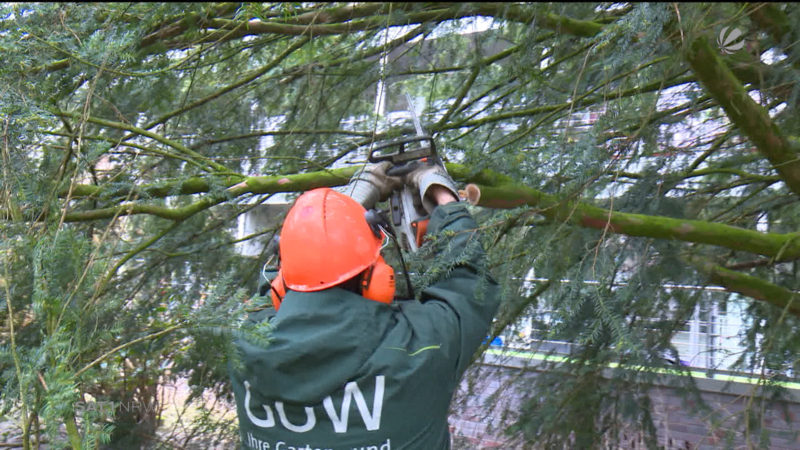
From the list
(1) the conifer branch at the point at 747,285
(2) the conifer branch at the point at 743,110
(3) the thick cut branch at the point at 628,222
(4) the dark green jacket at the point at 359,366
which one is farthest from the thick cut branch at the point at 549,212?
(4) the dark green jacket at the point at 359,366

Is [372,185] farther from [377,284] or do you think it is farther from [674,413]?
[674,413]

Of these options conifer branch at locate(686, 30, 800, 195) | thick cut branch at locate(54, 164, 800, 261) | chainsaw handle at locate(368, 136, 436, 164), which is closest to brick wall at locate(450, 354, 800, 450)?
thick cut branch at locate(54, 164, 800, 261)

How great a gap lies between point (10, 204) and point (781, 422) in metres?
3.18

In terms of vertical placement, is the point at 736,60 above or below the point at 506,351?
above

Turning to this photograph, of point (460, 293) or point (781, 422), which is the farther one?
point (781, 422)

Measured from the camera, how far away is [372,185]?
221 centimetres

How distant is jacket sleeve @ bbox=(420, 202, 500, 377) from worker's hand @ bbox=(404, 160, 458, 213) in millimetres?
100

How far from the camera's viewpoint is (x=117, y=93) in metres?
2.76

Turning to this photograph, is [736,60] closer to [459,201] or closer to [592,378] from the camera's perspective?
[459,201]

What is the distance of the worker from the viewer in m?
1.68

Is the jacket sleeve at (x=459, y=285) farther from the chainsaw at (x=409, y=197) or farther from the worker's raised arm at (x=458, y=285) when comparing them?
the chainsaw at (x=409, y=197)

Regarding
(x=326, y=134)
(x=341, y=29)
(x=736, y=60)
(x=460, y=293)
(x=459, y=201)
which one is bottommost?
(x=460, y=293)

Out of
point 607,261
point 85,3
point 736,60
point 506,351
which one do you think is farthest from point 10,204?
point 506,351

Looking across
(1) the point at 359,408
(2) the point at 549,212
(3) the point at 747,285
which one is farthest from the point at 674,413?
(1) the point at 359,408
